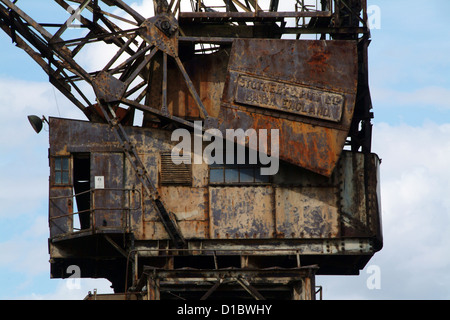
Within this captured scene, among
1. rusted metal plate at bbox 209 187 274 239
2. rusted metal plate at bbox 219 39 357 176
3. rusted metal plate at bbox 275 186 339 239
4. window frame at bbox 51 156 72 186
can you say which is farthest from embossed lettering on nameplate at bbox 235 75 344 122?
window frame at bbox 51 156 72 186

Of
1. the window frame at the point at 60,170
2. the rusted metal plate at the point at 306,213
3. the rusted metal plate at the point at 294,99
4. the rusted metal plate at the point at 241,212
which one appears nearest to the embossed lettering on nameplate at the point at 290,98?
the rusted metal plate at the point at 294,99

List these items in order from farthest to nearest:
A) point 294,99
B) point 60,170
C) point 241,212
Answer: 1. point 60,170
2. point 241,212
3. point 294,99

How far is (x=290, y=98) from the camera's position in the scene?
34.6 meters

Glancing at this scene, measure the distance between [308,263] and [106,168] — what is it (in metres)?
6.10

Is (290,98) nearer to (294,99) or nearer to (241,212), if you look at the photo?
(294,99)

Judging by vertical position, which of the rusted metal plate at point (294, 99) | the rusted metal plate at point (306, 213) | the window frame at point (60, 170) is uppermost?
the rusted metal plate at point (294, 99)

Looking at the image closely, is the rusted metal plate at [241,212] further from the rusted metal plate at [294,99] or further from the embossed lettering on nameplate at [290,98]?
the embossed lettering on nameplate at [290,98]

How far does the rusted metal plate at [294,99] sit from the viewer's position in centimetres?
3450

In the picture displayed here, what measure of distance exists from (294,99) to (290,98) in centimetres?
11

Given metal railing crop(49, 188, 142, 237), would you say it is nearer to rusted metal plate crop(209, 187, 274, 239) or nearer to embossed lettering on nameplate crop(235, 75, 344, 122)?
rusted metal plate crop(209, 187, 274, 239)

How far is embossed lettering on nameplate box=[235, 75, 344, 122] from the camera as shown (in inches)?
1359

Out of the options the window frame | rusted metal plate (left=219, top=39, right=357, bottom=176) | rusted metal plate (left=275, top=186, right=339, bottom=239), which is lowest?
rusted metal plate (left=275, top=186, right=339, bottom=239)

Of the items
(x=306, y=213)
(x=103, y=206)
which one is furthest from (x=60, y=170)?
(x=306, y=213)
